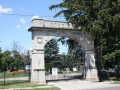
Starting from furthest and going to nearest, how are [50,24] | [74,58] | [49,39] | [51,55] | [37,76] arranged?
[74,58], [51,55], [50,24], [49,39], [37,76]

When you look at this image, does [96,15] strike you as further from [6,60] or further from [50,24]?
[6,60]

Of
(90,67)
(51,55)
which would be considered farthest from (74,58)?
(90,67)

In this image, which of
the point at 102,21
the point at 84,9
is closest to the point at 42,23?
the point at 84,9

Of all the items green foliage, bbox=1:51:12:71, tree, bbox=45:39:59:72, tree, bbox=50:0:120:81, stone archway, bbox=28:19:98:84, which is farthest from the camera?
green foliage, bbox=1:51:12:71

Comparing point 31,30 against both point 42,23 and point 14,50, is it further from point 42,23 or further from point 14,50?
point 14,50

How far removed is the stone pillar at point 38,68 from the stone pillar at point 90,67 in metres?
5.56

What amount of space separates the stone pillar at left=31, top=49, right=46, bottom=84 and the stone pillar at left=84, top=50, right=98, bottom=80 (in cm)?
556

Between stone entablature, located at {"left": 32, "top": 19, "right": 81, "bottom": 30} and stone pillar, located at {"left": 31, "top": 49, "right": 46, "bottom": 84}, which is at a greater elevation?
stone entablature, located at {"left": 32, "top": 19, "right": 81, "bottom": 30}

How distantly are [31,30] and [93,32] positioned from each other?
22.3 ft

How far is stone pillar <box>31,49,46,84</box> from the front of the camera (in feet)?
73.3

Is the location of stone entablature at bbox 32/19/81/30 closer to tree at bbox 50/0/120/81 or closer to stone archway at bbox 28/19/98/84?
stone archway at bbox 28/19/98/84

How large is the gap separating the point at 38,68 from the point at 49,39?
11.3 feet

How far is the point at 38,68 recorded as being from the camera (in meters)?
22.6

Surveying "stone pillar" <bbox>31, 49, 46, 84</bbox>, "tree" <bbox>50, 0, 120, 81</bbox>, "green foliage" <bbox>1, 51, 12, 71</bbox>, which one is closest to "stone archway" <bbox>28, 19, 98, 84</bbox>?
"stone pillar" <bbox>31, 49, 46, 84</bbox>
